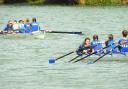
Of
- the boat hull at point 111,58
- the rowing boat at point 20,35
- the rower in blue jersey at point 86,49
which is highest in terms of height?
the rower in blue jersey at point 86,49

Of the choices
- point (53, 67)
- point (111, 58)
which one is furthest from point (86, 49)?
point (53, 67)

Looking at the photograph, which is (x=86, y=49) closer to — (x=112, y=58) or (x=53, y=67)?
(x=112, y=58)

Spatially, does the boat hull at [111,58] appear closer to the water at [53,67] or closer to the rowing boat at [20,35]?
the water at [53,67]

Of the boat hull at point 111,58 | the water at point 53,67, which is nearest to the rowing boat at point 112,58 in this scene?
the boat hull at point 111,58

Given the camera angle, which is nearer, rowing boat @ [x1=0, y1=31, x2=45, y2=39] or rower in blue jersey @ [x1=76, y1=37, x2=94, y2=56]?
rower in blue jersey @ [x1=76, y1=37, x2=94, y2=56]

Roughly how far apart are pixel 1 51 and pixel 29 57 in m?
3.44

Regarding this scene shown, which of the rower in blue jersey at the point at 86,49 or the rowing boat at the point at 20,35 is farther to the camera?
the rowing boat at the point at 20,35

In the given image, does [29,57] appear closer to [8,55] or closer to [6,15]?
[8,55]

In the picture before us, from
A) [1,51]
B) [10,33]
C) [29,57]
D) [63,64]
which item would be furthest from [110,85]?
[10,33]

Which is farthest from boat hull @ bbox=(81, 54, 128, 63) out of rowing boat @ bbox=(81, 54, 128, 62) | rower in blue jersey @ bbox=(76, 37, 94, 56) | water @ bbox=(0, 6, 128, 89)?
rower in blue jersey @ bbox=(76, 37, 94, 56)

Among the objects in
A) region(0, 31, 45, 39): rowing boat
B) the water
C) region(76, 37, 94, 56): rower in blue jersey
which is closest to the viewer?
the water

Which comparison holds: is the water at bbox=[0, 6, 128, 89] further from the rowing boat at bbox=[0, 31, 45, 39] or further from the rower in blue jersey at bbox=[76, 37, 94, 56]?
the rower in blue jersey at bbox=[76, 37, 94, 56]

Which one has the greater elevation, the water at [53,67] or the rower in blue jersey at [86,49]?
the rower in blue jersey at [86,49]

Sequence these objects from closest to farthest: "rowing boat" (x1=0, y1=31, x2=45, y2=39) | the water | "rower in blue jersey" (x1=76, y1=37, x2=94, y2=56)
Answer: the water, "rower in blue jersey" (x1=76, y1=37, x2=94, y2=56), "rowing boat" (x1=0, y1=31, x2=45, y2=39)
